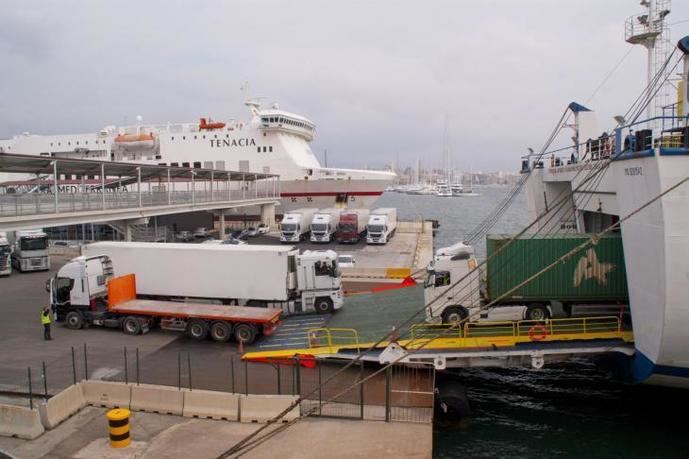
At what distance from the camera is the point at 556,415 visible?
48.3 feet

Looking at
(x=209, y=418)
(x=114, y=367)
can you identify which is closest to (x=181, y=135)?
(x=114, y=367)

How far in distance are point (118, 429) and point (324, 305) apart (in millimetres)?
10290

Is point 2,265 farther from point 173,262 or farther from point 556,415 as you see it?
point 556,415

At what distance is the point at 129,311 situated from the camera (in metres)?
18.4

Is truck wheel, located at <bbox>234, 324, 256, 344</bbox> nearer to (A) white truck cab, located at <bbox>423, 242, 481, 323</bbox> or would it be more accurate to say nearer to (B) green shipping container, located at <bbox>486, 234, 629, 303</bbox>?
(A) white truck cab, located at <bbox>423, 242, 481, 323</bbox>

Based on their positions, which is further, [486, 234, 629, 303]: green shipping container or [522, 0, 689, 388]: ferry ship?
[486, 234, 629, 303]: green shipping container

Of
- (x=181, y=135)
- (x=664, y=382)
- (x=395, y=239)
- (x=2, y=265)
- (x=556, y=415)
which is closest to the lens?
(x=664, y=382)

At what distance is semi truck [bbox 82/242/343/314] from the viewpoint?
A: 19.4 meters

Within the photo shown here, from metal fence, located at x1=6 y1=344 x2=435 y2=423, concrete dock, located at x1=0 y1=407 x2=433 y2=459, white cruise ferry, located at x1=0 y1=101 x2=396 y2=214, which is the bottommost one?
concrete dock, located at x1=0 y1=407 x2=433 y2=459

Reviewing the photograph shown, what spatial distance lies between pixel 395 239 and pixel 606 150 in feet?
91.3

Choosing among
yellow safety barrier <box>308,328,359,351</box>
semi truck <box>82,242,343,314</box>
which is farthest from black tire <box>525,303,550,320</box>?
semi truck <box>82,242,343,314</box>

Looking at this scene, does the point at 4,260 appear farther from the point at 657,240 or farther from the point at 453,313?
the point at 657,240

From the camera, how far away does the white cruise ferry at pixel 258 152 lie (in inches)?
2247

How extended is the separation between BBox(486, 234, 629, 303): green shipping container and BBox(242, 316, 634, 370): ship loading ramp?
765 mm
